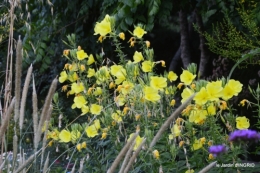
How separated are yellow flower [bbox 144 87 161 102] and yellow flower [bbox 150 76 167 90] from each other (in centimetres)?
2

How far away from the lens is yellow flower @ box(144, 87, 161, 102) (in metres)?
1.80

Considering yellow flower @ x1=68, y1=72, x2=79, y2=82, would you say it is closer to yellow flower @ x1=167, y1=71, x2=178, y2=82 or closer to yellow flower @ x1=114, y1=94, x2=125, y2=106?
yellow flower @ x1=114, y1=94, x2=125, y2=106

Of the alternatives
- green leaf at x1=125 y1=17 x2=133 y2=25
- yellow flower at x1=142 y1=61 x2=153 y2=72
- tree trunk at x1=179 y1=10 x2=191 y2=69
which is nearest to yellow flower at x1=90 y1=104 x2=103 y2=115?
yellow flower at x1=142 y1=61 x2=153 y2=72

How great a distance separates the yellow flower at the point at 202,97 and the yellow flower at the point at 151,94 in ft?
0.61

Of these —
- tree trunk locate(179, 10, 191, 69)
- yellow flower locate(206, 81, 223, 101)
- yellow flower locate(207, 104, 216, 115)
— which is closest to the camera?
yellow flower locate(206, 81, 223, 101)

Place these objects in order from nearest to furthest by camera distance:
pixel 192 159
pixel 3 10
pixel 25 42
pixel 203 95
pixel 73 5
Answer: pixel 203 95
pixel 192 159
pixel 25 42
pixel 73 5
pixel 3 10

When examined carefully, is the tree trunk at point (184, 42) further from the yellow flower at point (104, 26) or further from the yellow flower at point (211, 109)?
the yellow flower at point (211, 109)

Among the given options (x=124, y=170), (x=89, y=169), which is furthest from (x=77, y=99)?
(x=124, y=170)

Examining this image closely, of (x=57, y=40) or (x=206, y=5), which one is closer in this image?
(x=206, y=5)

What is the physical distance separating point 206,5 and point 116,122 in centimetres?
211

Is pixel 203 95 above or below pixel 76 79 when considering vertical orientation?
below

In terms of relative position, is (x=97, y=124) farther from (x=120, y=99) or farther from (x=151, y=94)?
(x=151, y=94)

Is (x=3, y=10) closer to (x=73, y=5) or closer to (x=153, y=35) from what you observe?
(x=73, y=5)

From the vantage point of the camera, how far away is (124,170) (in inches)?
38.9
